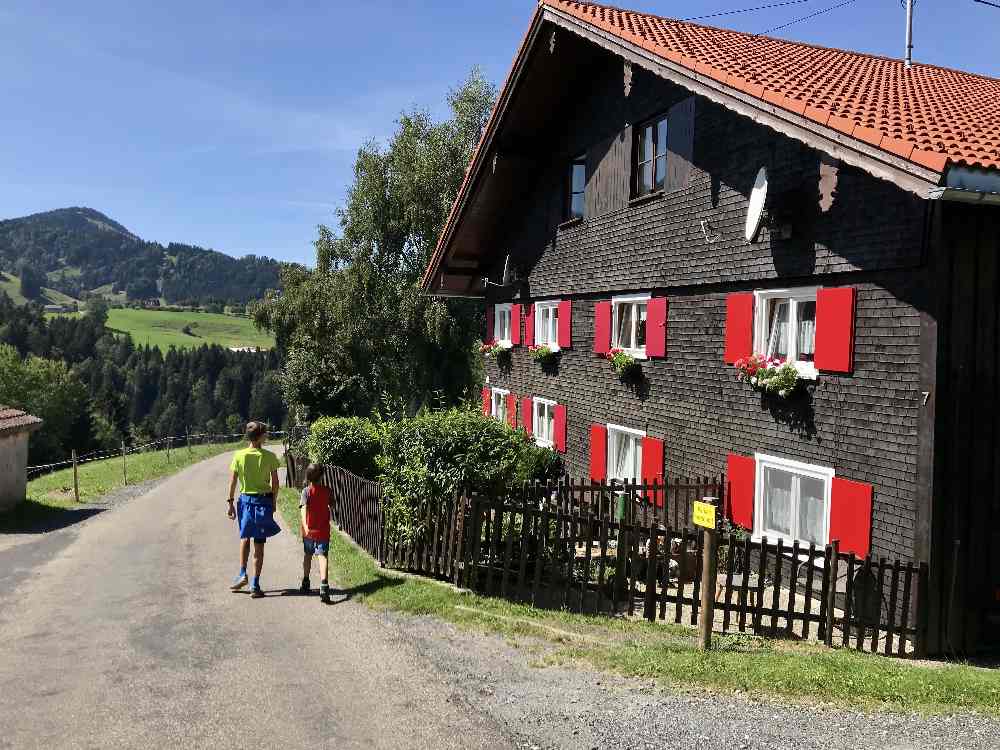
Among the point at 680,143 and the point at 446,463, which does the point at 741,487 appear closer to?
the point at 446,463

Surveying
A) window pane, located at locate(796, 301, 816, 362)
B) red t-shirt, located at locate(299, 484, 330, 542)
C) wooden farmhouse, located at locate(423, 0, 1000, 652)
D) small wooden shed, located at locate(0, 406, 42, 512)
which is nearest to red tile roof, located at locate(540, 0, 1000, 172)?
wooden farmhouse, located at locate(423, 0, 1000, 652)

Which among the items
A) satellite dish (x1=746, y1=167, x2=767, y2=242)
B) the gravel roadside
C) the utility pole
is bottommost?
the gravel roadside

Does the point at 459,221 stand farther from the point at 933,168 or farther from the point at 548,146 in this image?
the point at 933,168

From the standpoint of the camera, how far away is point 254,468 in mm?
8828

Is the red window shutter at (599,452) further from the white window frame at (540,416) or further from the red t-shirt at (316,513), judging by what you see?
the red t-shirt at (316,513)

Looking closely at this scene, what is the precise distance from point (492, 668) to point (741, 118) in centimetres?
837

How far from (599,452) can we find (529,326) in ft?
15.4

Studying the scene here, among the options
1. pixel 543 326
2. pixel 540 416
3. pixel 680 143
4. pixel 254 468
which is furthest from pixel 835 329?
pixel 540 416

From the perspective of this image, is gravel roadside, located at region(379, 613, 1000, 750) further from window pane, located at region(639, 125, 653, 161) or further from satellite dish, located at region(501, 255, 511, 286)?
satellite dish, located at region(501, 255, 511, 286)

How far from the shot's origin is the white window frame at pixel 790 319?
10266 millimetres

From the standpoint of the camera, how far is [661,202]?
13461 mm

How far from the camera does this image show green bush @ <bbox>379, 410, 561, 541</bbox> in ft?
33.0

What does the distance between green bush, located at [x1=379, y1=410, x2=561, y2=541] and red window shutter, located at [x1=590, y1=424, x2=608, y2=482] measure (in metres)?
4.60

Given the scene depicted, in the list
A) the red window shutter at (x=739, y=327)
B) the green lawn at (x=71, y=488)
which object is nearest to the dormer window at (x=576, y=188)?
the red window shutter at (x=739, y=327)
